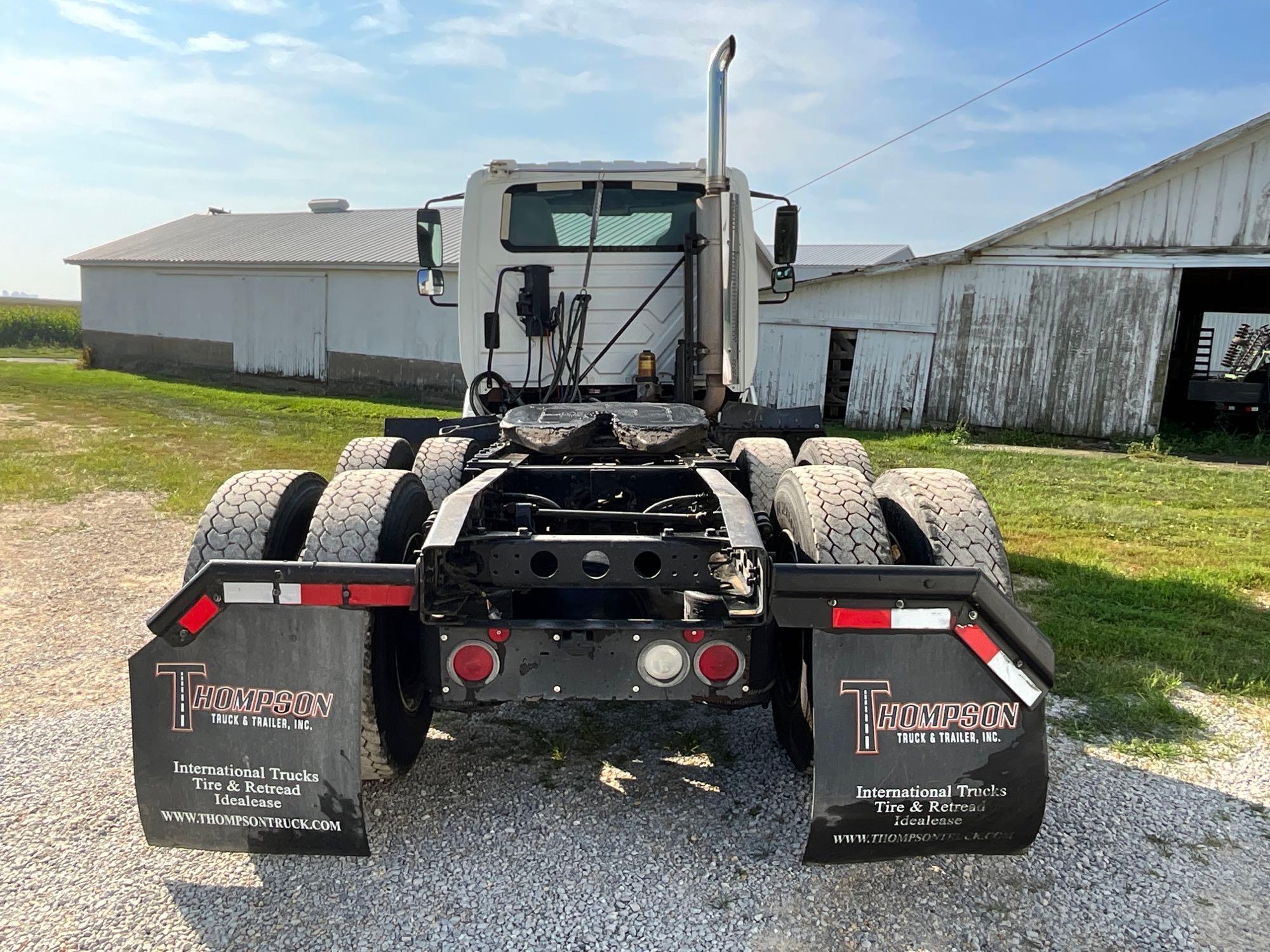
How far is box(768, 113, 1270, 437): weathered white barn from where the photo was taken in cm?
1391

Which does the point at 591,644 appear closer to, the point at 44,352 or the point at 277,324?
the point at 277,324

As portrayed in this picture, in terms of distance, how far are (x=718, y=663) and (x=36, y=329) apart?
54.0 metres

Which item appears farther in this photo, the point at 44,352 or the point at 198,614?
the point at 44,352

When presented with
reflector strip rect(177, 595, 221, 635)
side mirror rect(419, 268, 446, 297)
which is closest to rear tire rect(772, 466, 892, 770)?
reflector strip rect(177, 595, 221, 635)

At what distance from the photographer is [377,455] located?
425 centimetres

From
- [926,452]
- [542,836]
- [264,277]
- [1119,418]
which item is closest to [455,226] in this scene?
[264,277]

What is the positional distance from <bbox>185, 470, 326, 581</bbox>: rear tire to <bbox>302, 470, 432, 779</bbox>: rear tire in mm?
207

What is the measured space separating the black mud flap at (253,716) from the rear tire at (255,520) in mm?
319

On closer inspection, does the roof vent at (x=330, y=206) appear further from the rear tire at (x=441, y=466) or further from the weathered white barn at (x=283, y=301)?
the rear tire at (x=441, y=466)

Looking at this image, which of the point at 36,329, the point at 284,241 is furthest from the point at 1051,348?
the point at 36,329

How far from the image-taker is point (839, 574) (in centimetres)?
253

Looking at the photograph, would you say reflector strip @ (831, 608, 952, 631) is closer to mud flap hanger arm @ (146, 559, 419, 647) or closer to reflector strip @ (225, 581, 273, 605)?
mud flap hanger arm @ (146, 559, 419, 647)

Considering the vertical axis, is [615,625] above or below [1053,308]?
below

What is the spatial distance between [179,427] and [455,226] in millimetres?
11980
